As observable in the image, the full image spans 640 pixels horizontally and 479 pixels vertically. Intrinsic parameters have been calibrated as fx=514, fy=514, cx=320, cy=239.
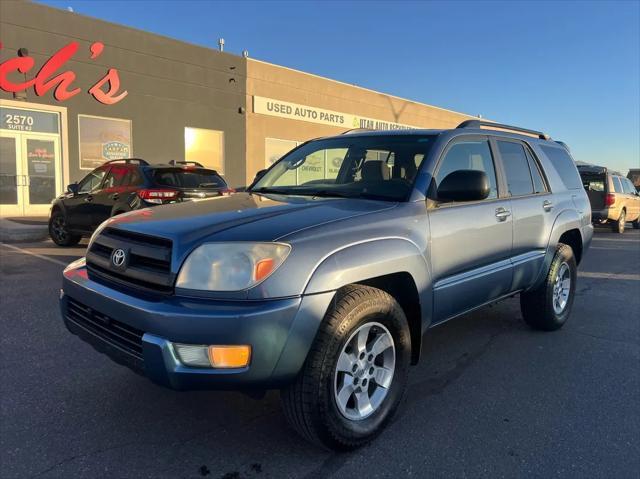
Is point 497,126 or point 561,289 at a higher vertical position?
point 497,126

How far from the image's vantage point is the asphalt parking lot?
2660 mm

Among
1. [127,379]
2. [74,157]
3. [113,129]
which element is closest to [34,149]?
[74,157]

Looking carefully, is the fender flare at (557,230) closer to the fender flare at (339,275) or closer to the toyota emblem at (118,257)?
the fender flare at (339,275)

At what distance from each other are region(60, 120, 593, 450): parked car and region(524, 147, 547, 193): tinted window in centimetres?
65

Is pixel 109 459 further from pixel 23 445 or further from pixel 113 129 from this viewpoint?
pixel 113 129

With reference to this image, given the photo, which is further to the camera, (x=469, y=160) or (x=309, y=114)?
(x=309, y=114)

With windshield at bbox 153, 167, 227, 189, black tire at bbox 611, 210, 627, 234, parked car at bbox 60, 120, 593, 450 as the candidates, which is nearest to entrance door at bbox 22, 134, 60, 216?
windshield at bbox 153, 167, 227, 189

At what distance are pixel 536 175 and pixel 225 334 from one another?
3.63 meters

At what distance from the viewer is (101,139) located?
52.7 feet

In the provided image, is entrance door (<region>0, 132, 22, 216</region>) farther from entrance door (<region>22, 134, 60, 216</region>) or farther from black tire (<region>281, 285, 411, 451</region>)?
black tire (<region>281, 285, 411, 451</region>)

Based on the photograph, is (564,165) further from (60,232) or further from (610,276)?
(60,232)

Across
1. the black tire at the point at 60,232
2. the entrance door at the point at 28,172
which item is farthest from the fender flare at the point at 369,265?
the entrance door at the point at 28,172

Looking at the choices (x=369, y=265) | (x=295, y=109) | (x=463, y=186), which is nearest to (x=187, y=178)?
(x=463, y=186)

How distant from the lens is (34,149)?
1487cm
